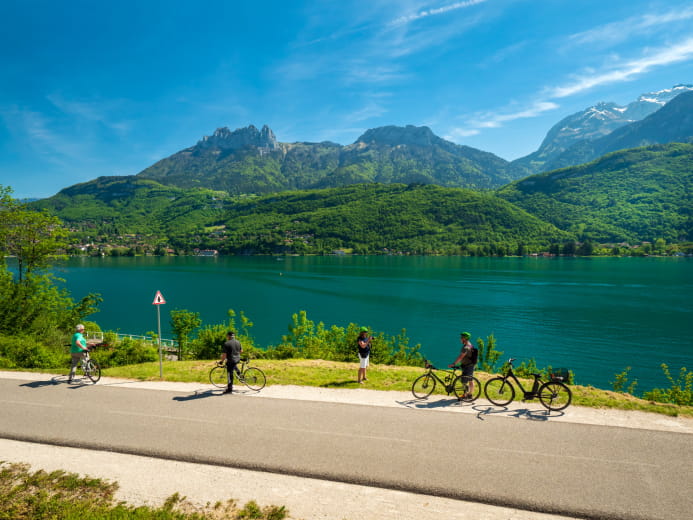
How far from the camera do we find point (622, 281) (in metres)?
109

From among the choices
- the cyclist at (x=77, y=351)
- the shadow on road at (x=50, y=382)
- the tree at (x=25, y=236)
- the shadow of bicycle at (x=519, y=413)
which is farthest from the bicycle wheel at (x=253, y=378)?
the tree at (x=25, y=236)

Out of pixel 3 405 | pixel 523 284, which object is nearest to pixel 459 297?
pixel 523 284

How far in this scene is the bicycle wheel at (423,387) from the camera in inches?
521

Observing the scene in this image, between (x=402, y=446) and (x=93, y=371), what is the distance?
44.5 feet

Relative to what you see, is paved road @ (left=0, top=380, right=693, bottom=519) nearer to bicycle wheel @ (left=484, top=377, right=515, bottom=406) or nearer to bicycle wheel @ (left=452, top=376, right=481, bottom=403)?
bicycle wheel @ (left=484, top=377, right=515, bottom=406)

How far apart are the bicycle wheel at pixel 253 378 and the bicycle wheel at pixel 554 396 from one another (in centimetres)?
989

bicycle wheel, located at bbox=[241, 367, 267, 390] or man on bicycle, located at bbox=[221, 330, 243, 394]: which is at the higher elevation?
man on bicycle, located at bbox=[221, 330, 243, 394]

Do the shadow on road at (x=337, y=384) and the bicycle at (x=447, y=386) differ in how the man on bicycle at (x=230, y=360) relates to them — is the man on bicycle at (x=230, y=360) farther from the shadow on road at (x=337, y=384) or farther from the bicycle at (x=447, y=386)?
the bicycle at (x=447, y=386)

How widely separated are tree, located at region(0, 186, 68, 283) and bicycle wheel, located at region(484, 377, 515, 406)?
109ft

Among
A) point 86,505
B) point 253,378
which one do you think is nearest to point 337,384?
point 253,378

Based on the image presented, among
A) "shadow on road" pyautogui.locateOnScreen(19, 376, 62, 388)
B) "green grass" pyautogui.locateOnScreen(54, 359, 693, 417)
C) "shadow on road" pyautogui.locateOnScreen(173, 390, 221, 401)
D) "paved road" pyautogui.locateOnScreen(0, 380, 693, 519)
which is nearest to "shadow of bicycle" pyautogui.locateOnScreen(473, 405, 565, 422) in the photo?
"paved road" pyautogui.locateOnScreen(0, 380, 693, 519)

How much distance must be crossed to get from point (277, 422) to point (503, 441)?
20.6ft

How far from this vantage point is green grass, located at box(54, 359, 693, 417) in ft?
39.3

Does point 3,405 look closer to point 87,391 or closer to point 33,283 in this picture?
point 87,391
